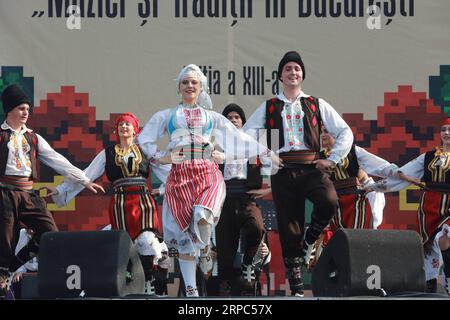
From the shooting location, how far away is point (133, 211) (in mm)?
8906

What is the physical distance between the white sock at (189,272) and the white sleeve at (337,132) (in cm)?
125

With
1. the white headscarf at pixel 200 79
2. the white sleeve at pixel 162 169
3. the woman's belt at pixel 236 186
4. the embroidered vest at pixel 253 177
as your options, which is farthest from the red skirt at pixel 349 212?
the white headscarf at pixel 200 79

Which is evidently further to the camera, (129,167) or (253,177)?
(253,177)

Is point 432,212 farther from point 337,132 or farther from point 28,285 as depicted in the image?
point 28,285

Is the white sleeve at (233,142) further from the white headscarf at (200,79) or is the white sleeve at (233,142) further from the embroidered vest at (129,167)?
the embroidered vest at (129,167)

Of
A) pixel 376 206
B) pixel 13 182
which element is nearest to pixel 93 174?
pixel 13 182

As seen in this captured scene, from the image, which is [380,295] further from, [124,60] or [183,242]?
[124,60]

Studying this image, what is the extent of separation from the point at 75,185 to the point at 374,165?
2262 millimetres

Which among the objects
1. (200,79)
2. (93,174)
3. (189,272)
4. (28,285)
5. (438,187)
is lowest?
(28,285)

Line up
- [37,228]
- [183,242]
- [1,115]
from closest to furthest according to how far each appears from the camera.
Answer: [183,242], [37,228], [1,115]

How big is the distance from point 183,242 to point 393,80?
2889 millimetres

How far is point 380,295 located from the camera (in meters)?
6.78
